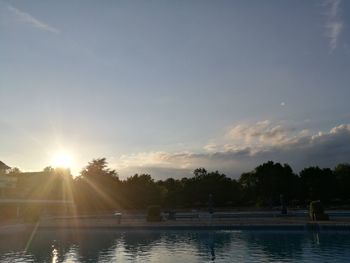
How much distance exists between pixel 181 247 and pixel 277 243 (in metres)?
6.20

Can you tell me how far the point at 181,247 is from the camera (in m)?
25.1

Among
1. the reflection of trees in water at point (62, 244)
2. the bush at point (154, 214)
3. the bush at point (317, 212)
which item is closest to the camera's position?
the reflection of trees in water at point (62, 244)

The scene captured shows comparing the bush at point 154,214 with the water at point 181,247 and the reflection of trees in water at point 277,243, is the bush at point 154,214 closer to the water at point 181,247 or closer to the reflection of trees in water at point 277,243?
the water at point 181,247

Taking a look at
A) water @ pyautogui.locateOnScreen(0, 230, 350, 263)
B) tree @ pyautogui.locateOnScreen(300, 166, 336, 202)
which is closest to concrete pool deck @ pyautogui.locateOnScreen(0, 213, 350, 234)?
water @ pyautogui.locateOnScreen(0, 230, 350, 263)

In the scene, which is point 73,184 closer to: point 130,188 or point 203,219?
point 130,188

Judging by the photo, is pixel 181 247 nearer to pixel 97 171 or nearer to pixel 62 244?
pixel 62 244

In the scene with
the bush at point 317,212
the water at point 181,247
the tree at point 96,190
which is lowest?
the water at point 181,247

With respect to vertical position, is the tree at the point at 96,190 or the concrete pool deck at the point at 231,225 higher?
the tree at the point at 96,190

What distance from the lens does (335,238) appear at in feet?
85.4

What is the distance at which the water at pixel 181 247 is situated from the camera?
831 inches

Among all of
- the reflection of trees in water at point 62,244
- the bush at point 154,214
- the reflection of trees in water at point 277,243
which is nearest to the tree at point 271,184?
the bush at point 154,214

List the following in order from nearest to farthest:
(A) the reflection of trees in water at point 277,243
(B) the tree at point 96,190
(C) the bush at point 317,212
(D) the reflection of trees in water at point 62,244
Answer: (A) the reflection of trees in water at point 277,243 < (D) the reflection of trees in water at point 62,244 < (C) the bush at point 317,212 < (B) the tree at point 96,190

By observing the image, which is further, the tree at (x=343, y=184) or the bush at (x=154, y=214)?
the tree at (x=343, y=184)

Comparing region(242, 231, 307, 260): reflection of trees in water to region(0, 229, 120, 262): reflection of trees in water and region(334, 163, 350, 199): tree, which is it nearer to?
region(0, 229, 120, 262): reflection of trees in water
